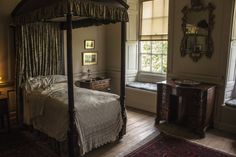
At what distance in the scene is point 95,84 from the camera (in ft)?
16.6

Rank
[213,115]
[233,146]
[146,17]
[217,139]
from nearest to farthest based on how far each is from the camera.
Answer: [233,146] < [217,139] < [213,115] < [146,17]

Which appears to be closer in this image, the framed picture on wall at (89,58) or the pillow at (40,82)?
the pillow at (40,82)

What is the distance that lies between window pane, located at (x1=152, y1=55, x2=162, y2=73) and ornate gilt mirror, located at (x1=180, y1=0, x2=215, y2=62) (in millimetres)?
937

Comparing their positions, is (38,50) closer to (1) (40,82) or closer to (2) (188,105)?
(1) (40,82)

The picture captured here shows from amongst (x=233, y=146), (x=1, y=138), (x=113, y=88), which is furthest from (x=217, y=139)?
(x=1, y=138)

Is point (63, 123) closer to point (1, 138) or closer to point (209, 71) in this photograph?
point (1, 138)

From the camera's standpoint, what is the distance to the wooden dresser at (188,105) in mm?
3623

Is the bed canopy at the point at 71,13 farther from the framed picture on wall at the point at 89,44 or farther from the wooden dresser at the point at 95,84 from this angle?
the framed picture on wall at the point at 89,44

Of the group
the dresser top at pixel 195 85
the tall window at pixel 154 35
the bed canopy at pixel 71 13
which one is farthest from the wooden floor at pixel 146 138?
the tall window at pixel 154 35

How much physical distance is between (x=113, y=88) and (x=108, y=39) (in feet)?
4.36

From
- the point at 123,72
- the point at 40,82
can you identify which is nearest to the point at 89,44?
the point at 40,82

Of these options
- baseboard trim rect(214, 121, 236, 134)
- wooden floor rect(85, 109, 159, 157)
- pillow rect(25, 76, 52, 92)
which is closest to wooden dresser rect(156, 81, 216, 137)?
baseboard trim rect(214, 121, 236, 134)

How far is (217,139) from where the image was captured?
357cm

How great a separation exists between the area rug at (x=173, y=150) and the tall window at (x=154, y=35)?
2118mm
